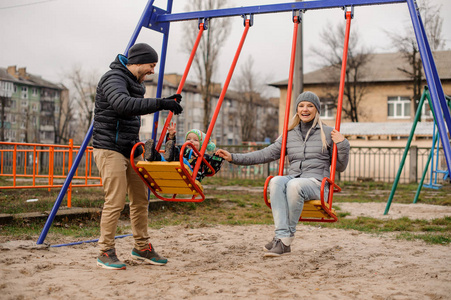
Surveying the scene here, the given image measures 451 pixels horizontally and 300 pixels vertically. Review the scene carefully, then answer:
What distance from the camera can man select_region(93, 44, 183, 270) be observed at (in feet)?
12.9

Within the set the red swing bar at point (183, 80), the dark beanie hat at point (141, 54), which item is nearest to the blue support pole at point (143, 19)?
the red swing bar at point (183, 80)

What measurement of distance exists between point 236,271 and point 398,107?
32588 mm

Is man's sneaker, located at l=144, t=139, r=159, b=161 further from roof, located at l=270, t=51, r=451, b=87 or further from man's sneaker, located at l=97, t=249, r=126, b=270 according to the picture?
roof, located at l=270, t=51, r=451, b=87

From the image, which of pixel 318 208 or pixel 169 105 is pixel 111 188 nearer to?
pixel 169 105

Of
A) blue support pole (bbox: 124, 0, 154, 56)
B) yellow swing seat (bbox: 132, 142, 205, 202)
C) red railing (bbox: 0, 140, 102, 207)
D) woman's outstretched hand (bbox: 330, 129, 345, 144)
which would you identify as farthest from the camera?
red railing (bbox: 0, 140, 102, 207)

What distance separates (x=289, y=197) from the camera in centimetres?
424

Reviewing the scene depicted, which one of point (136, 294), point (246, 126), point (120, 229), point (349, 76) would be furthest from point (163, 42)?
point (246, 126)

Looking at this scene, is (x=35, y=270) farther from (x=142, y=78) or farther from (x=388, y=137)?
(x=388, y=137)

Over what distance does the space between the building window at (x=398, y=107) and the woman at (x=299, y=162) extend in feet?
103

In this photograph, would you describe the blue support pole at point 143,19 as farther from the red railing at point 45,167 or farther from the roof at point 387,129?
the roof at point 387,129

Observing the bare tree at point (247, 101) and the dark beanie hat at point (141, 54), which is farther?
the bare tree at point (247, 101)

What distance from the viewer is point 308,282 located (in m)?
3.76

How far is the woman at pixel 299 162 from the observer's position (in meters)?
4.25

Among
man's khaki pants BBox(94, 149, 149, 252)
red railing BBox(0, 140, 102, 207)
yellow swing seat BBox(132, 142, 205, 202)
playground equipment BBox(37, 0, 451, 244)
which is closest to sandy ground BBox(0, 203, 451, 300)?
man's khaki pants BBox(94, 149, 149, 252)
